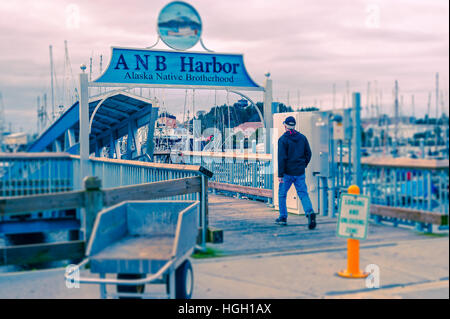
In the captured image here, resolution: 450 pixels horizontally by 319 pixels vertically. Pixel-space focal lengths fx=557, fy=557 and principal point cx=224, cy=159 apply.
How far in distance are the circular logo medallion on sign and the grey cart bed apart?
18.1 ft

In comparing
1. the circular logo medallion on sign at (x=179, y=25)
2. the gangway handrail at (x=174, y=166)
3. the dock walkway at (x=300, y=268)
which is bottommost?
the dock walkway at (x=300, y=268)

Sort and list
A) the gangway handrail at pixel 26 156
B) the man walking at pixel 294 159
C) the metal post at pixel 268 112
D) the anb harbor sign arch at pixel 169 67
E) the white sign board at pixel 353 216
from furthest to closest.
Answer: the metal post at pixel 268 112
the gangway handrail at pixel 26 156
the anb harbor sign arch at pixel 169 67
the man walking at pixel 294 159
the white sign board at pixel 353 216

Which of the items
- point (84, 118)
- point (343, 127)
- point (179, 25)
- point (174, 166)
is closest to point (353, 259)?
point (343, 127)

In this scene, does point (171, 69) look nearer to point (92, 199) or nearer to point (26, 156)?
point (26, 156)

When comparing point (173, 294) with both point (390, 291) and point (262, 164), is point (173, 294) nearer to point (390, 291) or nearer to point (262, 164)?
point (390, 291)

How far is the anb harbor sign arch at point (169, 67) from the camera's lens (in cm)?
1225

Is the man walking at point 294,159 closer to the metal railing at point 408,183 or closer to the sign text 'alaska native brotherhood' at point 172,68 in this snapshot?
the metal railing at point 408,183

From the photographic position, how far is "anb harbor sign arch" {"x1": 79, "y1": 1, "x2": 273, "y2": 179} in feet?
40.2

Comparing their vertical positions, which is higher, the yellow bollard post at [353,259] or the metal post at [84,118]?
the metal post at [84,118]

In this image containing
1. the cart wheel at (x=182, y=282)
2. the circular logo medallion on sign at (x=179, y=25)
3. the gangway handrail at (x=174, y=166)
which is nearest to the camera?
the cart wheel at (x=182, y=282)

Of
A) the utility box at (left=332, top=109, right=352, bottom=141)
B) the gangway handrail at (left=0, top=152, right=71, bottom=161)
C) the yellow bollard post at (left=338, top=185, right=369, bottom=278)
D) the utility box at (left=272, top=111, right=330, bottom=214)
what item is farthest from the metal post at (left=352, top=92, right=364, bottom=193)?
the gangway handrail at (left=0, top=152, right=71, bottom=161)

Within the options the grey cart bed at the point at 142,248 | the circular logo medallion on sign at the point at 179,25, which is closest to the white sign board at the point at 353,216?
the grey cart bed at the point at 142,248

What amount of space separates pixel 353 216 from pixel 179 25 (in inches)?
267
